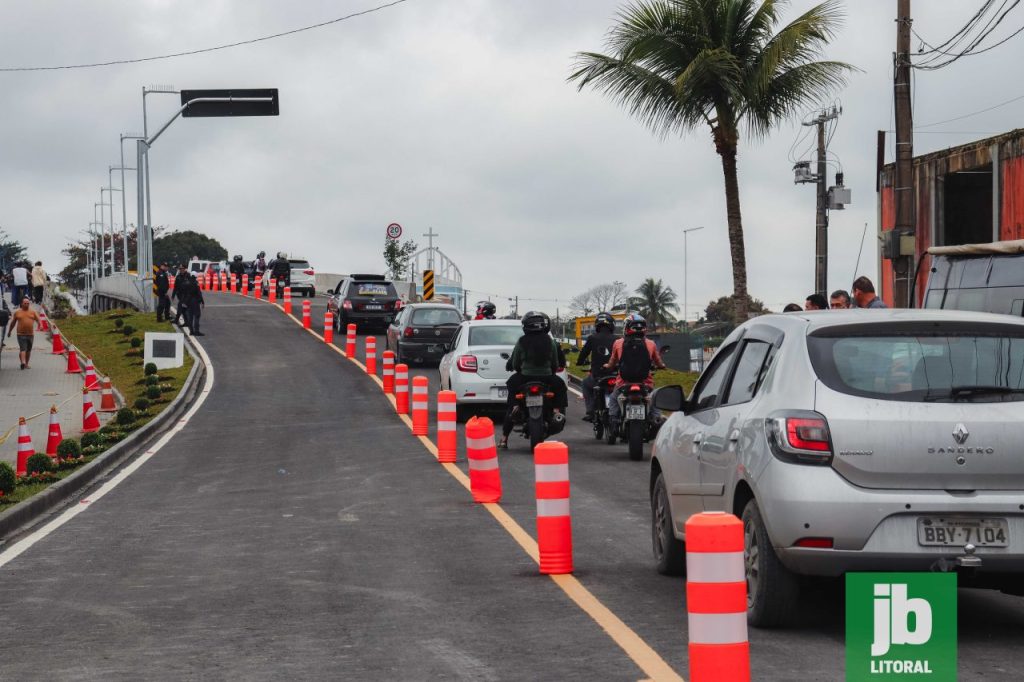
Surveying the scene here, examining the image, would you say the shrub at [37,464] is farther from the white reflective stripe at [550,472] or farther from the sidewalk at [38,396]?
the white reflective stripe at [550,472]

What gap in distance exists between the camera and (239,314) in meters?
53.0

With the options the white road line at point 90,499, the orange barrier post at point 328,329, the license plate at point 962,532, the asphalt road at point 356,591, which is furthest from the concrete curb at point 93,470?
the orange barrier post at point 328,329

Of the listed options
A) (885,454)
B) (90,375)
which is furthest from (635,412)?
(90,375)

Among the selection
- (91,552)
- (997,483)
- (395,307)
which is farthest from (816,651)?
(395,307)

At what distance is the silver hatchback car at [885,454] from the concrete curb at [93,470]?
788 cm

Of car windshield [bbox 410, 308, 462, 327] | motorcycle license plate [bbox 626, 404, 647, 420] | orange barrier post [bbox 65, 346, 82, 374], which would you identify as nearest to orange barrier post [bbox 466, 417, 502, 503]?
motorcycle license plate [bbox 626, 404, 647, 420]

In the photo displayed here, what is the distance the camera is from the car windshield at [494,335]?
82.4 ft

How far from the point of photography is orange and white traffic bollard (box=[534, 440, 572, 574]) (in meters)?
10.0

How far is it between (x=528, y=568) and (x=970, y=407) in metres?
3.77

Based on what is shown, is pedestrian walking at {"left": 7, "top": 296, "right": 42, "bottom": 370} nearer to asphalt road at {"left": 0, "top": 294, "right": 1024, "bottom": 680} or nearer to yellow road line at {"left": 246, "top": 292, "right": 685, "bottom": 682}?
asphalt road at {"left": 0, "top": 294, "right": 1024, "bottom": 680}

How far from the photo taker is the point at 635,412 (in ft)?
63.2

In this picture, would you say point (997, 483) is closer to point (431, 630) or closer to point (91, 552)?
point (431, 630)

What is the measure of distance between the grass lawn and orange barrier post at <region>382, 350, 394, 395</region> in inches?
163

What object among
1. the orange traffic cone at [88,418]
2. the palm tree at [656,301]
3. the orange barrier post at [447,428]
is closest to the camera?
the orange barrier post at [447,428]
